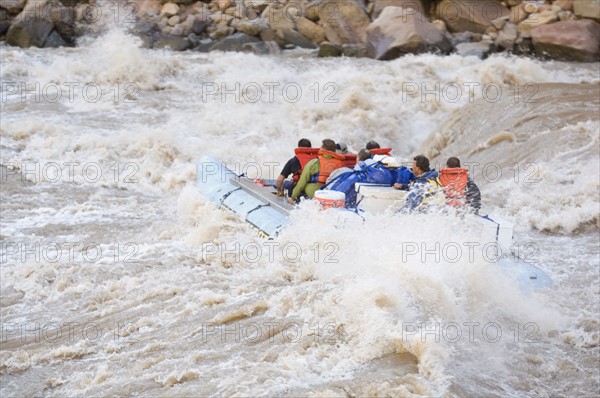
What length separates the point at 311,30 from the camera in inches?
717

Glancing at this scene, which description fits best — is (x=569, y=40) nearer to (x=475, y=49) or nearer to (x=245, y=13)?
(x=475, y=49)

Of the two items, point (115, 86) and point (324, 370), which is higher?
point (115, 86)

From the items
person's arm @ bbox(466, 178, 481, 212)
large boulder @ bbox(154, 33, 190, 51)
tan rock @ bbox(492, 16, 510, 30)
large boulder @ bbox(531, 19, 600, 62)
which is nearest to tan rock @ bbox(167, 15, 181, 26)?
large boulder @ bbox(154, 33, 190, 51)

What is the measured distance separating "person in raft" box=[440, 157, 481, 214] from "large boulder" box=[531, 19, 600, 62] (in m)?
10.8

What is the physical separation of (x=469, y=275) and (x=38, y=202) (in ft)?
18.3

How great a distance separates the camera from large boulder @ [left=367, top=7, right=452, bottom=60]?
1634 centimetres

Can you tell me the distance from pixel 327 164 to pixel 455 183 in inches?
53.2

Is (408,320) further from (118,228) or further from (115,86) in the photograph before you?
(115,86)

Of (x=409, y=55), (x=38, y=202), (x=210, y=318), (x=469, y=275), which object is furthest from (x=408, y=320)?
(x=409, y=55)

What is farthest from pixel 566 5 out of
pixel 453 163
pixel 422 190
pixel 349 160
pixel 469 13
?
pixel 422 190

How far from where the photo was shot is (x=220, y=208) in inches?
347

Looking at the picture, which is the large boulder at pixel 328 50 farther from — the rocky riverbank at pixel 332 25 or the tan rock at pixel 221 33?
the tan rock at pixel 221 33

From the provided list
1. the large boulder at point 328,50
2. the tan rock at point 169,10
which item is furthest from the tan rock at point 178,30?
the large boulder at point 328,50

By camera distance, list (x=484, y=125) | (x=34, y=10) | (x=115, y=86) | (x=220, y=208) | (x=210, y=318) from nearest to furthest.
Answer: (x=210, y=318)
(x=220, y=208)
(x=484, y=125)
(x=115, y=86)
(x=34, y=10)
